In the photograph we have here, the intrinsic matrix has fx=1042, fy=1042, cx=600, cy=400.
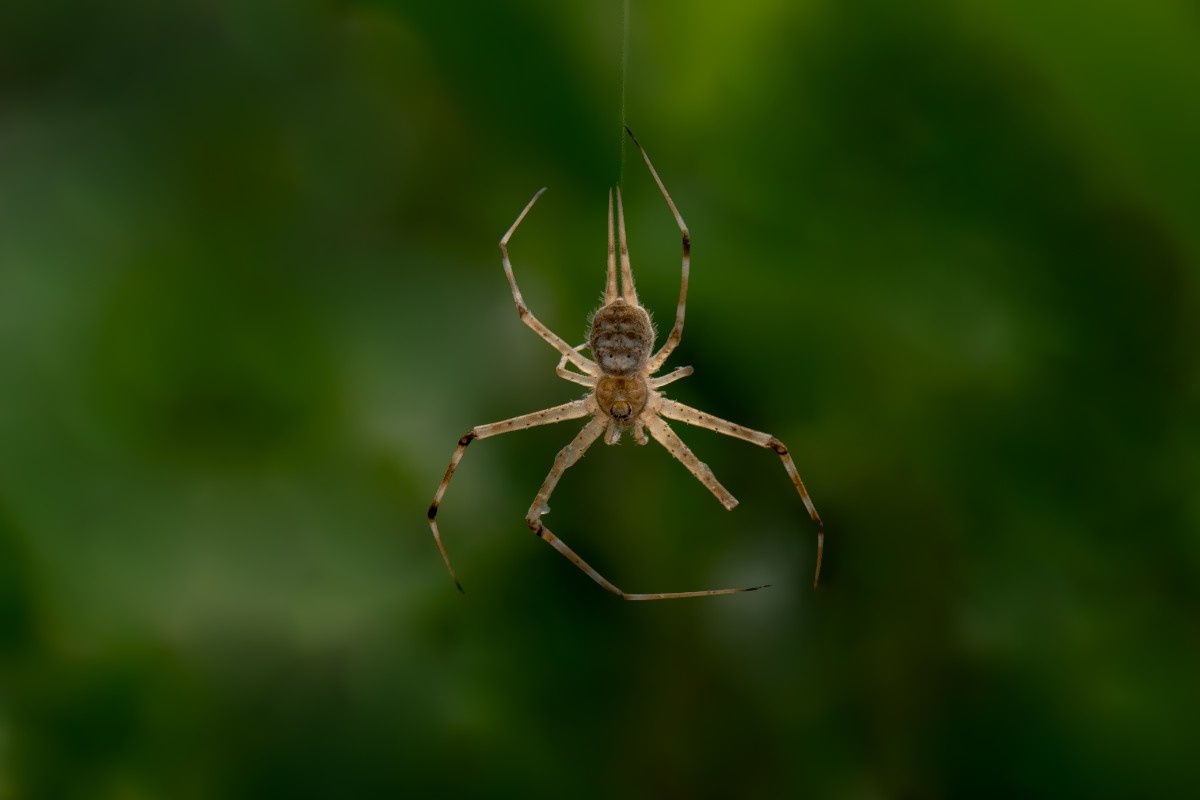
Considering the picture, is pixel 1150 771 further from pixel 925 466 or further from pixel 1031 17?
pixel 1031 17

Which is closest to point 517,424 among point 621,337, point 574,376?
point 574,376

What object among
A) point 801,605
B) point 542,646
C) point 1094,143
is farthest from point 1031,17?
point 542,646

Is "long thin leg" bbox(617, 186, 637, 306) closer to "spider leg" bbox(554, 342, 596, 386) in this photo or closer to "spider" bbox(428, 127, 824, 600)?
"spider" bbox(428, 127, 824, 600)

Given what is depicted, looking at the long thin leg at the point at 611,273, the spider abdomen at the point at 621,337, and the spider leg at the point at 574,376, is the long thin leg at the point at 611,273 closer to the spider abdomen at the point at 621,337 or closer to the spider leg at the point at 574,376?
the spider abdomen at the point at 621,337

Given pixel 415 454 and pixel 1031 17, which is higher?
pixel 1031 17

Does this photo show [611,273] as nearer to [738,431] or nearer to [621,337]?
[621,337]

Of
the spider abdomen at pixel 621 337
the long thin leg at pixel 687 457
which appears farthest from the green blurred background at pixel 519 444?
the spider abdomen at pixel 621 337
